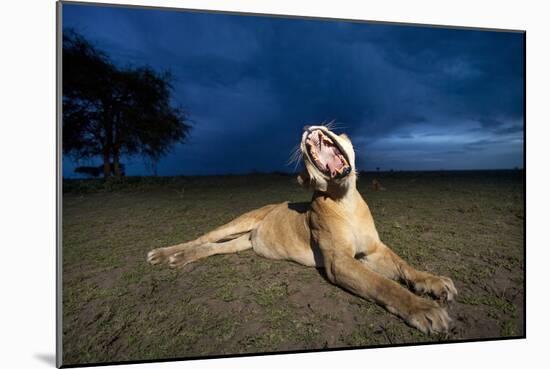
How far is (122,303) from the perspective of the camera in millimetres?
2564

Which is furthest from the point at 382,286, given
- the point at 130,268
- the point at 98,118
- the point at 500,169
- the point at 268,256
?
the point at 98,118

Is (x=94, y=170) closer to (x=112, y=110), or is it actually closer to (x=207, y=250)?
(x=112, y=110)

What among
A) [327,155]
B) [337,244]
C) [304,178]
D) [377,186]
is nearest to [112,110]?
[304,178]

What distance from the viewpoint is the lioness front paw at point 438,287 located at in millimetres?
2568

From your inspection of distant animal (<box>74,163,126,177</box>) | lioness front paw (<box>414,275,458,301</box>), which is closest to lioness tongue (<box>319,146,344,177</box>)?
lioness front paw (<box>414,275,458,301</box>)

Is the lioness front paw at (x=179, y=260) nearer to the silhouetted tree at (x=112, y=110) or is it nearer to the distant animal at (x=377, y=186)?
the silhouetted tree at (x=112, y=110)

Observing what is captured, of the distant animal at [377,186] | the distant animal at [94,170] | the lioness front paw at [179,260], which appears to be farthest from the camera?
the distant animal at [377,186]

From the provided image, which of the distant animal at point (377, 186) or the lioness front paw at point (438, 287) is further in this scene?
the distant animal at point (377, 186)

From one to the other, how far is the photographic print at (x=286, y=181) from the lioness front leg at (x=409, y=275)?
1 cm

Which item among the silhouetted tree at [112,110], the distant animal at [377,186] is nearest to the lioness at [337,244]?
the distant animal at [377,186]

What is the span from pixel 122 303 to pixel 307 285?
1.42 m

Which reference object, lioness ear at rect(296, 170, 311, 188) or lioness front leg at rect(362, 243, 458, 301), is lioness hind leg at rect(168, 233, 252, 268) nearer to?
lioness ear at rect(296, 170, 311, 188)

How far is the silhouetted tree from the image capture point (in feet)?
8.54

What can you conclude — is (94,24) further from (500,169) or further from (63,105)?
(500,169)
